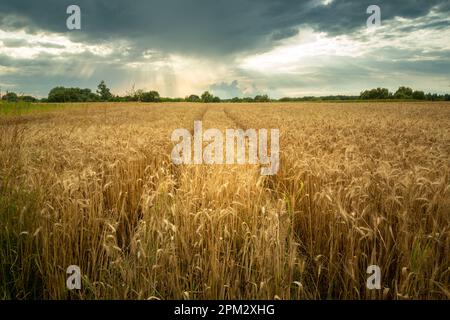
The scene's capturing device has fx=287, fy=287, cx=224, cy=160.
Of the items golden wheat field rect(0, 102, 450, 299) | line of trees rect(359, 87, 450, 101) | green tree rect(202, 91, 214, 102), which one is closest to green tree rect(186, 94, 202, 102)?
green tree rect(202, 91, 214, 102)

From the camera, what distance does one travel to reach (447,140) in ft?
27.2

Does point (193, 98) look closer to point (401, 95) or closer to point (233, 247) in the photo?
point (401, 95)

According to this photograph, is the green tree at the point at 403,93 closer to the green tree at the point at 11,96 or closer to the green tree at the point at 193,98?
the green tree at the point at 193,98

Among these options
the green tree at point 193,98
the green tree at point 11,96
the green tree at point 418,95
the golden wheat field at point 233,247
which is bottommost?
the golden wheat field at point 233,247

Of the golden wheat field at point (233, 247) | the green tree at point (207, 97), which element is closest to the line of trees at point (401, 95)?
the green tree at point (207, 97)

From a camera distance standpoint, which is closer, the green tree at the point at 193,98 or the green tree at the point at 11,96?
the green tree at the point at 11,96

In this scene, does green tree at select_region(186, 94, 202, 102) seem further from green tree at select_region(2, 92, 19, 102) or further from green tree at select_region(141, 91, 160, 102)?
green tree at select_region(2, 92, 19, 102)

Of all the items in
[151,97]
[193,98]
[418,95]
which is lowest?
[151,97]

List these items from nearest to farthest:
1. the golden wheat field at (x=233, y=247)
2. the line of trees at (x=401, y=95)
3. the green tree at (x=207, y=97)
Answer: the golden wheat field at (x=233, y=247), the line of trees at (x=401, y=95), the green tree at (x=207, y=97)

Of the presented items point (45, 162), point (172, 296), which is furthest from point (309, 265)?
point (45, 162)

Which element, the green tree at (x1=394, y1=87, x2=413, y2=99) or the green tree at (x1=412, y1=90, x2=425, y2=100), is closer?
the green tree at (x1=412, y1=90, x2=425, y2=100)

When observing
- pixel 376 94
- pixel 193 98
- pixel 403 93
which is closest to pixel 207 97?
pixel 193 98

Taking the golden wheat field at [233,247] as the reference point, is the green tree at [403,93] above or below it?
above
